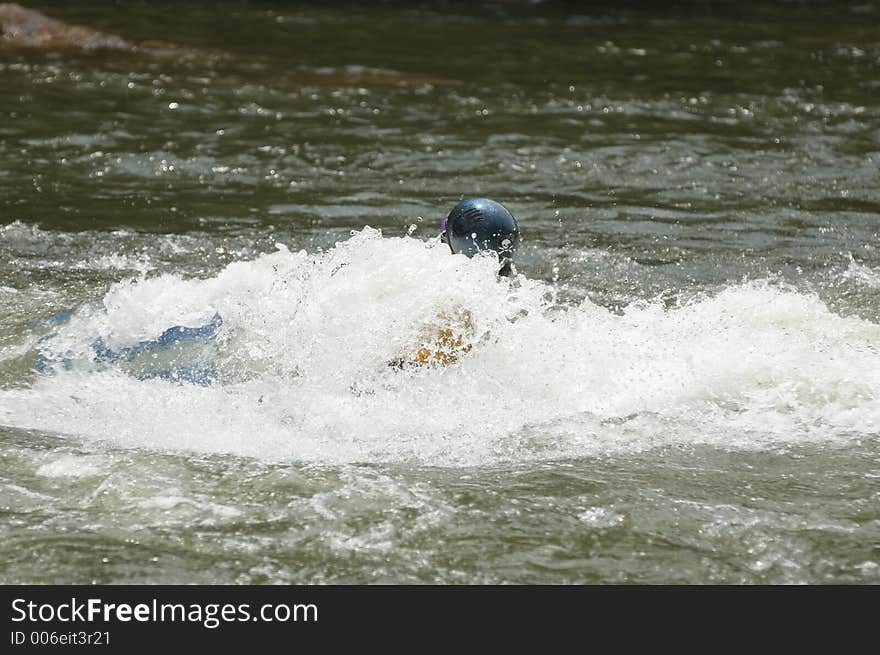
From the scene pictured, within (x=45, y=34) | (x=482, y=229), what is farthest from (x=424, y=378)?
(x=45, y=34)

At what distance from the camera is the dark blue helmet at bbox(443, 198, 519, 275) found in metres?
6.62

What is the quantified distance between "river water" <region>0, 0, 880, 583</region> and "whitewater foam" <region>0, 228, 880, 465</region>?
19mm

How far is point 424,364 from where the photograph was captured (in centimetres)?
650

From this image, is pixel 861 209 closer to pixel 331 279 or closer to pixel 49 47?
pixel 331 279

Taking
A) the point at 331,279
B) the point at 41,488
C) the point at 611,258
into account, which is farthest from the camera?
the point at 611,258

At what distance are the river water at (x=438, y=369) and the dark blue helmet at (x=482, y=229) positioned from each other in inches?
5.0

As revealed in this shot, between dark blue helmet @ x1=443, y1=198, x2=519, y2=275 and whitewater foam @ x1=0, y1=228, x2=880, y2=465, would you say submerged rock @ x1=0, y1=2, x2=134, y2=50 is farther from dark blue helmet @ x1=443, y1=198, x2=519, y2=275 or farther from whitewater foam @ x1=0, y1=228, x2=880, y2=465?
dark blue helmet @ x1=443, y1=198, x2=519, y2=275

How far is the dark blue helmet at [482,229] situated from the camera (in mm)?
6617

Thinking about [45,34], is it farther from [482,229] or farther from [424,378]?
[424,378]

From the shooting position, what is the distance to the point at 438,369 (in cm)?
649

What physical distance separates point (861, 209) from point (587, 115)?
13.1 feet

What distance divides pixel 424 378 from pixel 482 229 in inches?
32.6

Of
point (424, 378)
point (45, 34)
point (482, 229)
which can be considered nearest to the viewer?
point (424, 378)
